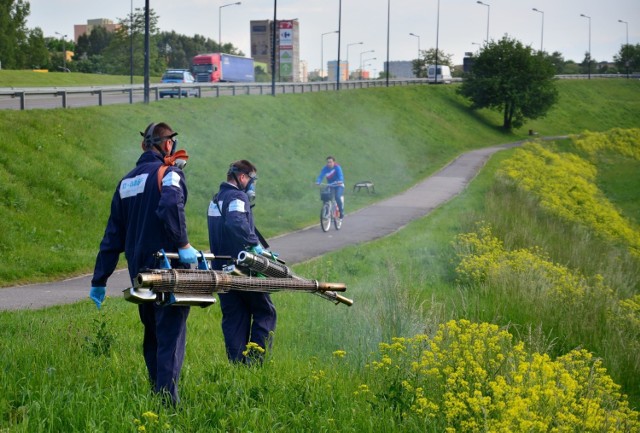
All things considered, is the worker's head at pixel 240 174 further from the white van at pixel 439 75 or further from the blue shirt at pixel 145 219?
the white van at pixel 439 75

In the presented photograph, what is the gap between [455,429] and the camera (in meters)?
5.82

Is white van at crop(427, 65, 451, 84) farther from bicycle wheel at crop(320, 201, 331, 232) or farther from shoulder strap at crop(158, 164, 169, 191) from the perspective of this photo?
shoulder strap at crop(158, 164, 169, 191)

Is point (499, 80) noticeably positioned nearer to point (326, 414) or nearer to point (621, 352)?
point (621, 352)

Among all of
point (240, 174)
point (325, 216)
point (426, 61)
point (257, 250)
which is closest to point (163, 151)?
point (257, 250)

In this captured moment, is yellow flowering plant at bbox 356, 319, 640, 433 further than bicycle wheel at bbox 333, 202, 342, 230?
No

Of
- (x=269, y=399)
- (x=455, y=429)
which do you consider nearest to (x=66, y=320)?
(x=269, y=399)

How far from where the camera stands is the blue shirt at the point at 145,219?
6039 millimetres

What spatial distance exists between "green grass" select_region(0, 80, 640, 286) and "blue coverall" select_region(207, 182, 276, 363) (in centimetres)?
723

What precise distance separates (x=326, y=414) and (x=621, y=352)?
5762mm

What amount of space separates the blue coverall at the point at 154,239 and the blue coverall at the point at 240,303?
1434 mm

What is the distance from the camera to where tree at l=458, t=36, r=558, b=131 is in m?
69.2

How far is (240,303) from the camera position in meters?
7.84

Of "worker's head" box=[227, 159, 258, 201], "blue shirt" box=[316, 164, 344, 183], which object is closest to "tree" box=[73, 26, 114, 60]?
"blue shirt" box=[316, 164, 344, 183]

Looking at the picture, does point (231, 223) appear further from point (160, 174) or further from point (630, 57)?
point (630, 57)
